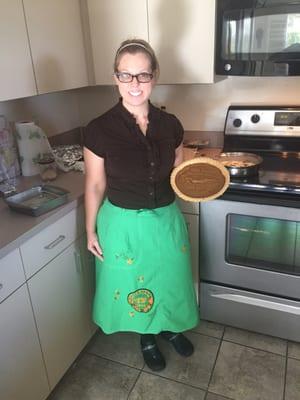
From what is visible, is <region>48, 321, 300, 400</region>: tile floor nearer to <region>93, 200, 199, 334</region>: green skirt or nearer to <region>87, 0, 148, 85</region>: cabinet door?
<region>93, 200, 199, 334</region>: green skirt

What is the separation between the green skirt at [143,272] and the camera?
1375 mm

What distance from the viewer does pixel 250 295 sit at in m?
1.70

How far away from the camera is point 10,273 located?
1.15 m

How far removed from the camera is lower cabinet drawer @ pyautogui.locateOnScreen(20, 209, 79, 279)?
48.4 inches

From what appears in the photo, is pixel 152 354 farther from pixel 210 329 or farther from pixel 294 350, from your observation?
pixel 294 350

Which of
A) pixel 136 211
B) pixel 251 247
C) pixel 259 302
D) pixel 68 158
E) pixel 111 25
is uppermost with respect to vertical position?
pixel 111 25

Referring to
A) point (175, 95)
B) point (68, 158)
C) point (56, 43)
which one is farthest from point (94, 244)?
point (175, 95)

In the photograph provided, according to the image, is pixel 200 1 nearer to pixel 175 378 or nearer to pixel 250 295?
pixel 250 295

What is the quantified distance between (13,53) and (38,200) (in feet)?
1.83

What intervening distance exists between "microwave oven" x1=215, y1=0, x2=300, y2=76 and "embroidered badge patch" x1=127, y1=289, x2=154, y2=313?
99 cm

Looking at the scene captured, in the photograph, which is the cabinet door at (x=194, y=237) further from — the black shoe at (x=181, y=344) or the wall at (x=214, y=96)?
the wall at (x=214, y=96)

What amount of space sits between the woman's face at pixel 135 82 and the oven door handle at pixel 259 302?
1.04 meters

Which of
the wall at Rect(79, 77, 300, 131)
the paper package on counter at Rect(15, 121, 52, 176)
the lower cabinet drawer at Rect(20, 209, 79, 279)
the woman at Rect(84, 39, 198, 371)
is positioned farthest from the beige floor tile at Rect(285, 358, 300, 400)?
the paper package on counter at Rect(15, 121, 52, 176)

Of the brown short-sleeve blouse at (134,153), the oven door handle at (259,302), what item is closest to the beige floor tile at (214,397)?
the oven door handle at (259,302)
